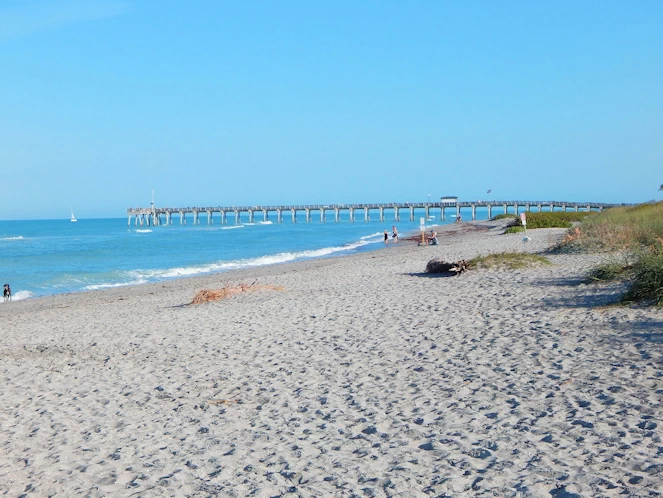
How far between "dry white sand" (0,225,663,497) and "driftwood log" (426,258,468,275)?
3.35 meters

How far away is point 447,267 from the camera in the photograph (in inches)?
599

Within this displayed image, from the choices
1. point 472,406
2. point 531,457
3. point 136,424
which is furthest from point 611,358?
point 136,424

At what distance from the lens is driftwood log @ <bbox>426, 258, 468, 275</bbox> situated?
14.8 metres

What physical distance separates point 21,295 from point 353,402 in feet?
64.3

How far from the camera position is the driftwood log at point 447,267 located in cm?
1477

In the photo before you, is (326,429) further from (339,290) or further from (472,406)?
(339,290)

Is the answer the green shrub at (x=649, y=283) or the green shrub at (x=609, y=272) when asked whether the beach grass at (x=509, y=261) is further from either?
the green shrub at (x=649, y=283)

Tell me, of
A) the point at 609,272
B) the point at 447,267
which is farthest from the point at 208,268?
the point at 609,272

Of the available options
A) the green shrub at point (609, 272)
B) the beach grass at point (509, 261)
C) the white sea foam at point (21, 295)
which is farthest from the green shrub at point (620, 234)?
the white sea foam at point (21, 295)

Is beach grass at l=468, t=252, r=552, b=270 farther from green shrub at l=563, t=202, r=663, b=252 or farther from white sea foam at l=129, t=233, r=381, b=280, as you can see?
white sea foam at l=129, t=233, r=381, b=280

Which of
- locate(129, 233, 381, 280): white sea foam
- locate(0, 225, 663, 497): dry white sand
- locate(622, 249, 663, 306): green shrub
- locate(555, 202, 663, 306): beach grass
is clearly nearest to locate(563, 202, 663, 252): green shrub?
locate(555, 202, 663, 306): beach grass

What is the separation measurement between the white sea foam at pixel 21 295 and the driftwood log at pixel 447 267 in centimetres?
1341

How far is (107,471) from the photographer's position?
16.1ft

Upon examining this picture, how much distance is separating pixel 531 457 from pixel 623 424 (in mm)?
838
